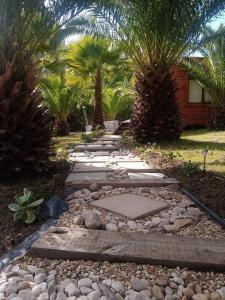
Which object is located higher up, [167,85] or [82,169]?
[167,85]

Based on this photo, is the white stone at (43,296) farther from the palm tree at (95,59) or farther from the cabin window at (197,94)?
the cabin window at (197,94)

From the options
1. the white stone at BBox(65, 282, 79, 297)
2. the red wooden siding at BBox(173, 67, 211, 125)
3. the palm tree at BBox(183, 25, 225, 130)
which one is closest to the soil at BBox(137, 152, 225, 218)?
the white stone at BBox(65, 282, 79, 297)

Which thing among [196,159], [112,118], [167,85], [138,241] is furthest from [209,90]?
[138,241]

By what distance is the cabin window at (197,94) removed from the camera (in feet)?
53.5

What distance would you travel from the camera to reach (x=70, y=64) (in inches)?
633

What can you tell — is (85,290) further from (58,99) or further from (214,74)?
(214,74)

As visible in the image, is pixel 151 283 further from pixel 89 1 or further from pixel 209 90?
pixel 209 90

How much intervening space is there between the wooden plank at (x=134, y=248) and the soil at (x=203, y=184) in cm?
92

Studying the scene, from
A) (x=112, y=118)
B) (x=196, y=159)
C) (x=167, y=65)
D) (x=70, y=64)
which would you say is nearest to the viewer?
(x=196, y=159)

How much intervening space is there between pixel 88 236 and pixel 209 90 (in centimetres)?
1270

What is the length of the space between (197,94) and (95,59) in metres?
4.61

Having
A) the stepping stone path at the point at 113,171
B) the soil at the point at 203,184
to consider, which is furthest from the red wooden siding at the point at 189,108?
the soil at the point at 203,184

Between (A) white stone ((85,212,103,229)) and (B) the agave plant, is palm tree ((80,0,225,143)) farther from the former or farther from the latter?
(A) white stone ((85,212,103,229))

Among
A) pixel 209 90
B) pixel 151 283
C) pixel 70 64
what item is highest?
pixel 70 64
